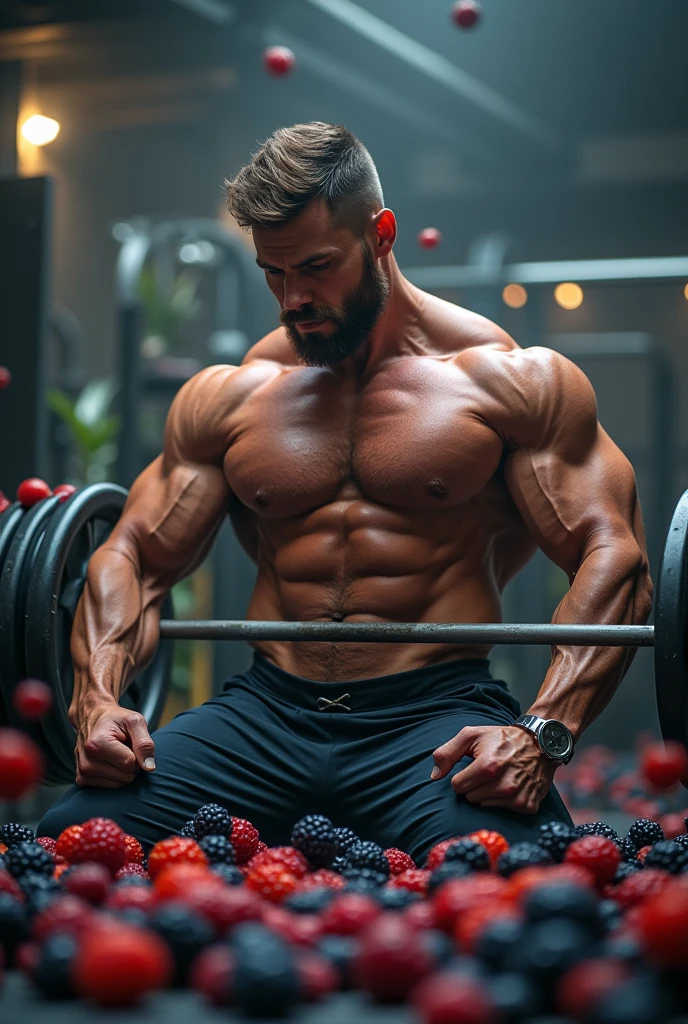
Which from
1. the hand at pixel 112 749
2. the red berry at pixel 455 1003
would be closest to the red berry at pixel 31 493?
the hand at pixel 112 749

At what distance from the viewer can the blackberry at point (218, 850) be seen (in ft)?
4.84

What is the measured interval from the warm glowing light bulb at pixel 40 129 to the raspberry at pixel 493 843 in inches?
198

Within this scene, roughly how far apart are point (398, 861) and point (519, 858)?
0.27 meters

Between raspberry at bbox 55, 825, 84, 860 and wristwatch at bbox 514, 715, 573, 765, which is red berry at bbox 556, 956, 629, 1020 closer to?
wristwatch at bbox 514, 715, 573, 765

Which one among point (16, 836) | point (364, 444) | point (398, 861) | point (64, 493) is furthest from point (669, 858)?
point (64, 493)

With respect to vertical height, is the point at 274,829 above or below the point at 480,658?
below

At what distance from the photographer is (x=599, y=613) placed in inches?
68.8

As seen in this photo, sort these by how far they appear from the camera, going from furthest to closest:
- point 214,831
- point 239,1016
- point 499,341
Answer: point 499,341 → point 214,831 → point 239,1016

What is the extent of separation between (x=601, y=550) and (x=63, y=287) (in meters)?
5.32

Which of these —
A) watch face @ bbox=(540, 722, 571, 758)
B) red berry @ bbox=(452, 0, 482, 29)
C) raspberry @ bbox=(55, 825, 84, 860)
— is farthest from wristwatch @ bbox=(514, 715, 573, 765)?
red berry @ bbox=(452, 0, 482, 29)

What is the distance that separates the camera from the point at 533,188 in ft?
22.8

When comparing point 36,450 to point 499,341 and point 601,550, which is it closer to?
point 499,341

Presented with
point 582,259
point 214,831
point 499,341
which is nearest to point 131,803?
point 214,831

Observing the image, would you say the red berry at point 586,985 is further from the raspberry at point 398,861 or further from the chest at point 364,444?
the chest at point 364,444
